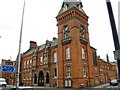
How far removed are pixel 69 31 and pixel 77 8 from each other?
537 cm

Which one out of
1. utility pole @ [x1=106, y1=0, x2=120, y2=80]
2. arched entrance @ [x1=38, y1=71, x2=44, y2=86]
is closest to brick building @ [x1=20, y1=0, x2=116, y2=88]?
arched entrance @ [x1=38, y1=71, x2=44, y2=86]

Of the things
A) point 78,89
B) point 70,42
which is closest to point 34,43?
point 70,42

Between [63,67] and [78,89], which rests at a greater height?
[63,67]

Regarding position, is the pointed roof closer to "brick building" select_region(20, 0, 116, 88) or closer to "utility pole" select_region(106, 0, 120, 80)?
"brick building" select_region(20, 0, 116, 88)

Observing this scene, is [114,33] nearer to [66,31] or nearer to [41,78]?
[66,31]

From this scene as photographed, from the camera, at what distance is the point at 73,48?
3472cm

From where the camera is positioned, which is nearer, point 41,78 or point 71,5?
point 71,5

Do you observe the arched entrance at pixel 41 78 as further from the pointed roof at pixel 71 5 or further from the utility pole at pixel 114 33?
the utility pole at pixel 114 33

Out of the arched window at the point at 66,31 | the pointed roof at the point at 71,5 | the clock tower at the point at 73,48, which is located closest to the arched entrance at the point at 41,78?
the clock tower at the point at 73,48

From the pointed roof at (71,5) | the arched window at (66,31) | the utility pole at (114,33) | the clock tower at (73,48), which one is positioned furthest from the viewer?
the pointed roof at (71,5)

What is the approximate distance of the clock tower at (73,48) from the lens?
33.9 metres

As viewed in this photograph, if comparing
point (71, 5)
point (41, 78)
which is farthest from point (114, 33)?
point (41, 78)

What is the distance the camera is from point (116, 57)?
4.83 m

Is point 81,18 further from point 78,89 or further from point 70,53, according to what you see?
point 78,89
